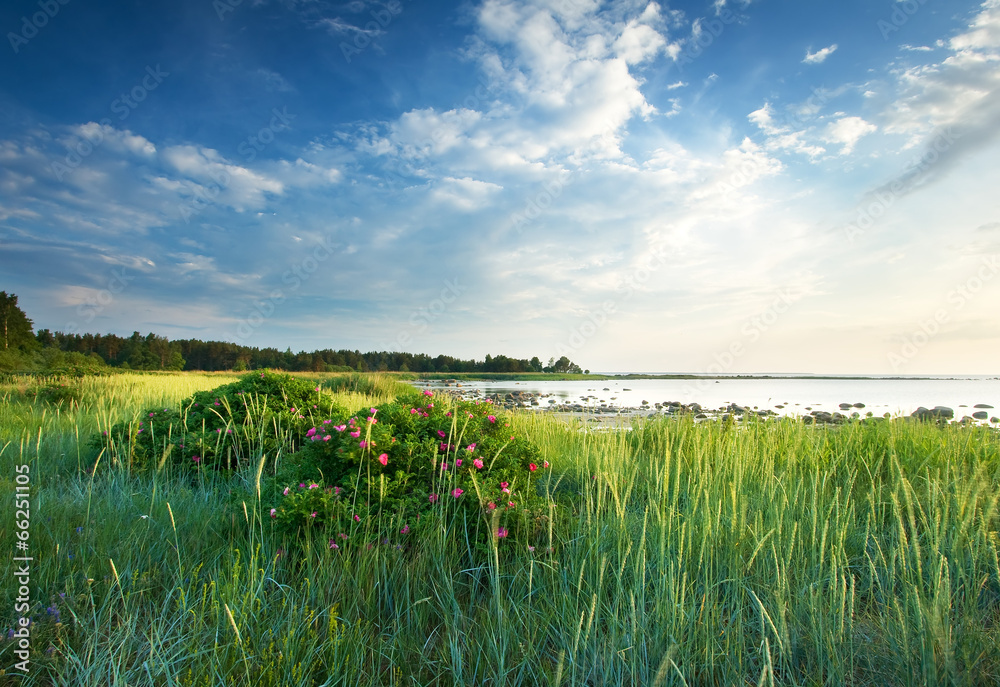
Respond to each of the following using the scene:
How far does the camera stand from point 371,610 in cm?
246

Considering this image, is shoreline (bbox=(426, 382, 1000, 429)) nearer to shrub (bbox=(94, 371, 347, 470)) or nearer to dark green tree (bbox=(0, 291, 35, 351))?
shrub (bbox=(94, 371, 347, 470))

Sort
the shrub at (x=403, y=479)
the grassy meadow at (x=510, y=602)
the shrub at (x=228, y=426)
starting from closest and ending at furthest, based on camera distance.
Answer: the grassy meadow at (x=510, y=602) → the shrub at (x=403, y=479) → the shrub at (x=228, y=426)

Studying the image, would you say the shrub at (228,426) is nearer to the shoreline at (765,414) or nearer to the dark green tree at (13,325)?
the shoreline at (765,414)

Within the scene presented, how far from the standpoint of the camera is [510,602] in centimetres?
240

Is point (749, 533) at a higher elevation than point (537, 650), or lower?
higher

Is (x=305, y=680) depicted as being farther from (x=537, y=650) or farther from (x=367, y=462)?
(x=367, y=462)

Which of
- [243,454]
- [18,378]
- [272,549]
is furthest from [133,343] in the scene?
[272,549]

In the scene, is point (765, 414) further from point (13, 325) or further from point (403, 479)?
point (13, 325)

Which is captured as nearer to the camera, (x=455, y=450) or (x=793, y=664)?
(x=793, y=664)

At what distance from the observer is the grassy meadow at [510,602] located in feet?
6.25

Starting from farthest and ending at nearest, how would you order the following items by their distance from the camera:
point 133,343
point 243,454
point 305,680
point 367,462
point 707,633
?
1. point 133,343
2. point 243,454
3. point 367,462
4. point 707,633
5. point 305,680

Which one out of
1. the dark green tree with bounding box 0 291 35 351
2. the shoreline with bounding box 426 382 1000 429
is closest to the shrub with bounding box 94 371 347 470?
the shoreline with bounding box 426 382 1000 429

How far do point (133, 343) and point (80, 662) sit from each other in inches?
2099

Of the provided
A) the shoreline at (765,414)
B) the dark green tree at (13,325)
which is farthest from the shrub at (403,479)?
the dark green tree at (13,325)
